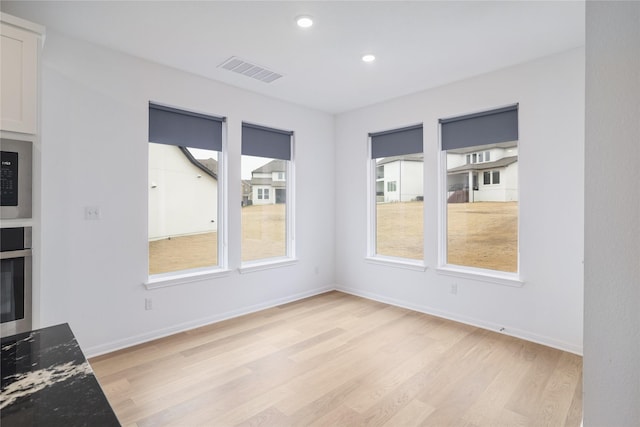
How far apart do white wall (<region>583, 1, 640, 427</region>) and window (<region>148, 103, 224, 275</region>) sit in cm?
353

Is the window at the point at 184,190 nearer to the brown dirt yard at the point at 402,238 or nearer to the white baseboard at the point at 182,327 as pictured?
the brown dirt yard at the point at 402,238

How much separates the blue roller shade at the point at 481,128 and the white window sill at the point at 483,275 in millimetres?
1462

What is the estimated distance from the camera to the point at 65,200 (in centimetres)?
285

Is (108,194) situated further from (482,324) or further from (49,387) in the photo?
(482,324)

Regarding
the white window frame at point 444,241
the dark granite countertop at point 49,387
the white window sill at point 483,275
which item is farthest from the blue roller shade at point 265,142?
the dark granite countertop at point 49,387

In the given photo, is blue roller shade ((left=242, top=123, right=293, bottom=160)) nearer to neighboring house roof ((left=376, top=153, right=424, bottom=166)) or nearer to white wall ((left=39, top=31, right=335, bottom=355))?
white wall ((left=39, top=31, right=335, bottom=355))

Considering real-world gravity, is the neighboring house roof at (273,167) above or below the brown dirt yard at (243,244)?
above

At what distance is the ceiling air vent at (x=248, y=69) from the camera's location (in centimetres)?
330

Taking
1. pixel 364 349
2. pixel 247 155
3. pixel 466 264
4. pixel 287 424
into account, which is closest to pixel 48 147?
pixel 247 155

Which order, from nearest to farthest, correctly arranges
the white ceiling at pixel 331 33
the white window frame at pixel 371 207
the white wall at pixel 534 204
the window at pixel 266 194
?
the white ceiling at pixel 331 33 → the white wall at pixel 534 204 → the window at pixel 266 194 → the white window frame at pixel 371 207

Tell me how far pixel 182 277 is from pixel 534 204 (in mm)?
3760

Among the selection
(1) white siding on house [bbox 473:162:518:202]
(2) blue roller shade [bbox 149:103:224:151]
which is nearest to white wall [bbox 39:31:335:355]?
(2) blue roller shade [bbox 149:103:224:151]

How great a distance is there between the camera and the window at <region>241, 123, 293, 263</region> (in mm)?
4297

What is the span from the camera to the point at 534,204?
3.32 metres
